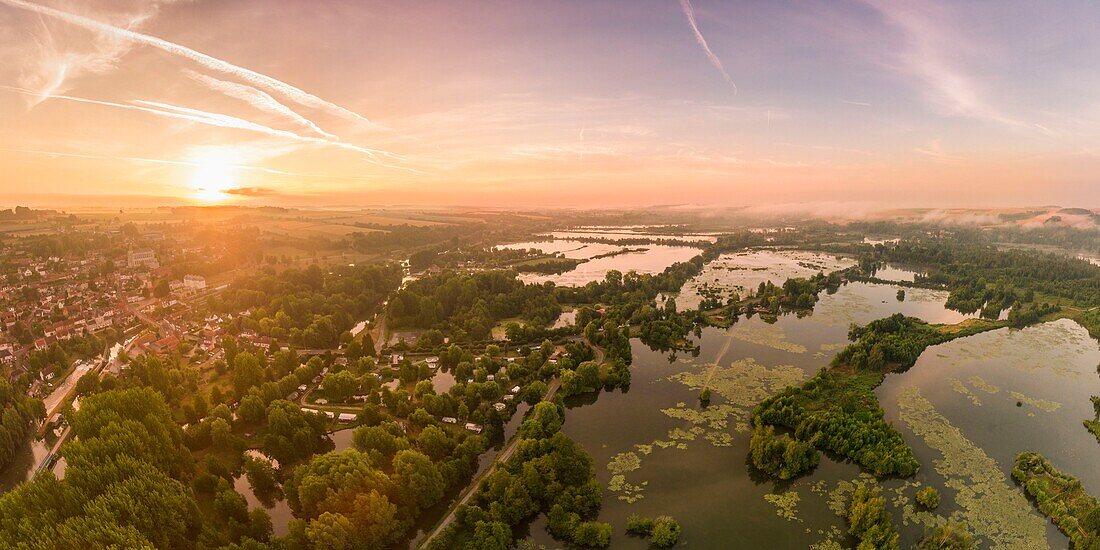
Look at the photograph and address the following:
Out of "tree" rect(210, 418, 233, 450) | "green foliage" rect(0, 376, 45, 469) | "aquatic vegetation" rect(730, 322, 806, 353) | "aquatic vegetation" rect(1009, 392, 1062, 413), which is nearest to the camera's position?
"green foliage" rect(0, 376, 45, 469)

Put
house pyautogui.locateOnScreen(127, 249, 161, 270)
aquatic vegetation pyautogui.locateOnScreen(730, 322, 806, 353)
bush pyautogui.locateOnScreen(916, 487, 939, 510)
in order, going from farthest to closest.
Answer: house pyautogui.locateOnScreen(127, 249, 161, 270)
aquatic vegetation pyautogui.locateOnScreen(730, 322, 806, 353)
bush pyautogui.locateOnScreen(916, 487, 939, 510)

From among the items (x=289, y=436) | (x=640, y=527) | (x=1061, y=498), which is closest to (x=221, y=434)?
(x=289, y=436)

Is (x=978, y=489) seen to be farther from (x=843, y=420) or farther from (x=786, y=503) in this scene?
A: (x=786, y=503)

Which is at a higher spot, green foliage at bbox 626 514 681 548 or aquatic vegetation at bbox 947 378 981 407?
aquatic vegetation at bbox 947 378 981 407

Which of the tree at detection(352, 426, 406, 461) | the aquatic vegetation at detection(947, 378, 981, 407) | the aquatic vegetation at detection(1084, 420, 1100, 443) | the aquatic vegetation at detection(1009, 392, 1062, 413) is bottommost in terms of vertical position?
the aquatic vegetation at detection(1084, 420, 1100, 443)

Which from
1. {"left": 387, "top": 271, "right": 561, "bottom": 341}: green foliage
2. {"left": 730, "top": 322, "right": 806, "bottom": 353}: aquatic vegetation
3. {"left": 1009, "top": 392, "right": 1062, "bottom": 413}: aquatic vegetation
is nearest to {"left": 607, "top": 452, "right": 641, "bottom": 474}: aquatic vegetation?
{"left": 387, "top": 271, "right": 561, "bottom": 341}: green foliage

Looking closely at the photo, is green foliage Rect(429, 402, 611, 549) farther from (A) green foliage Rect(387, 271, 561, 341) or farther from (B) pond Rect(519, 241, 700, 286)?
(B) pond Rect(519, 241, 700, 286)

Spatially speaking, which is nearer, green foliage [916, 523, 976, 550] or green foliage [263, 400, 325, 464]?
green foliage [916, 523, 976, 550]
